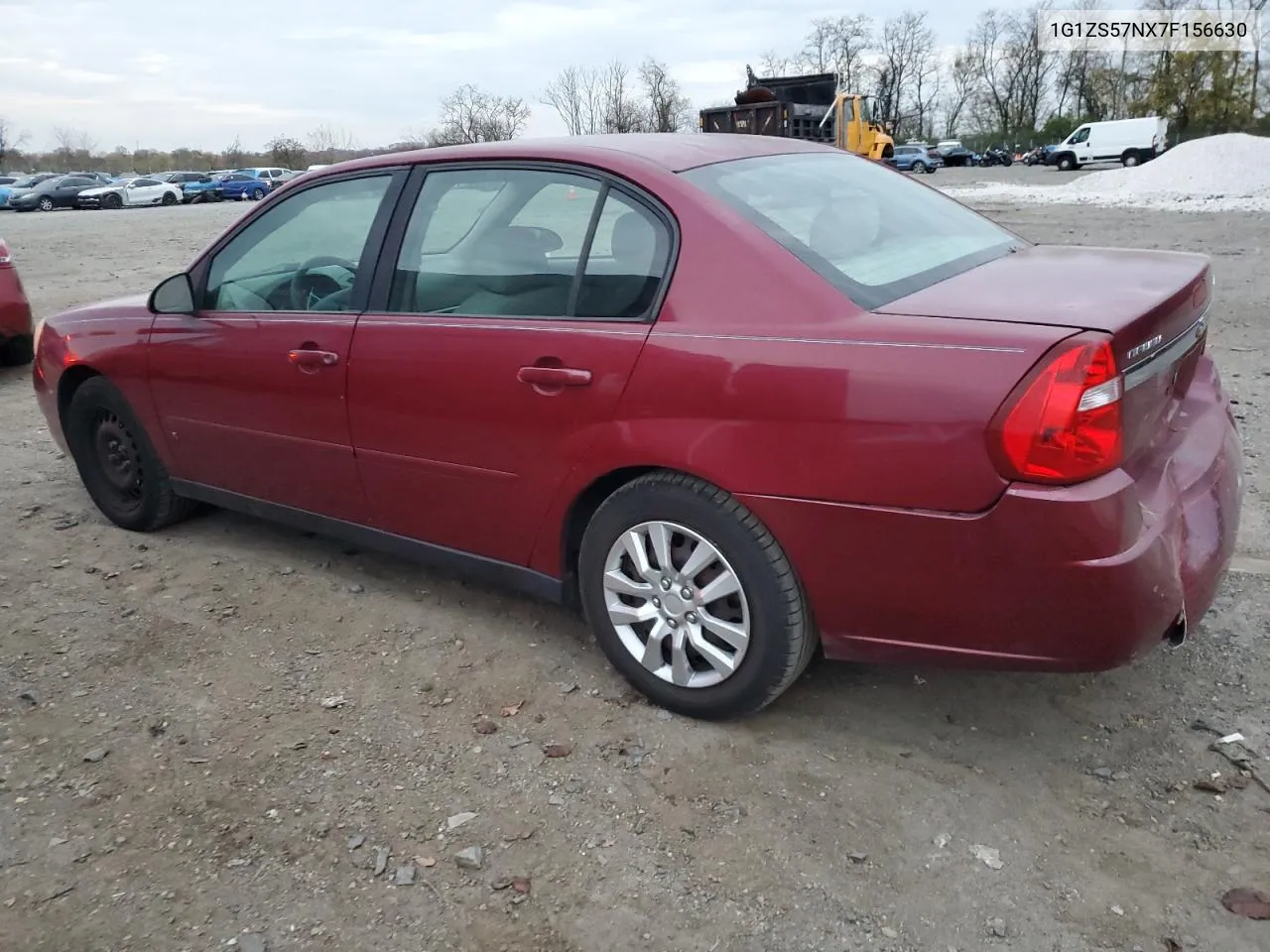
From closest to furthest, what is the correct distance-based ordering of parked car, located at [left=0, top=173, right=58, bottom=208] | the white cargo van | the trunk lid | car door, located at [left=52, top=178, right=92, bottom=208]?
the trunk lid < parked car, located at [left=0, top=173, right=58, bottom=208] < car door, located at [left=52, top=178, right=92, bottom=208] < the white cargo van

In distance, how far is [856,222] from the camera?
3.07 metres

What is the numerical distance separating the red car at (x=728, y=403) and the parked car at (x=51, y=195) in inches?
1765

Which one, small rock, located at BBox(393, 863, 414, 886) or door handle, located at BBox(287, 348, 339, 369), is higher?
door handle, located at BBox(287, 348, 339, 369)

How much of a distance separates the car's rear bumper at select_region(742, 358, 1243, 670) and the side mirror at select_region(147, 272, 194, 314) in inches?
103

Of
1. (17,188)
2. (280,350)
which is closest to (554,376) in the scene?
(280,350)

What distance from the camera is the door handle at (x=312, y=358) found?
3.53m

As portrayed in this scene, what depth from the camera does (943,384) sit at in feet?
7.62

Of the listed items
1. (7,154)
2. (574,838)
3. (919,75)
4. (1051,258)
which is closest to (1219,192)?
(1051,258)

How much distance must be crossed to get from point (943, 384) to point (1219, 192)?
27.9 metres

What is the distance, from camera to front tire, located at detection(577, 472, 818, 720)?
2.71m

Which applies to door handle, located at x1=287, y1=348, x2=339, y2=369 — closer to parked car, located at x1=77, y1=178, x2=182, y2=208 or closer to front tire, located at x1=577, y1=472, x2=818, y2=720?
front tire, located at x1=577, y1=472, x2=818, y2=720

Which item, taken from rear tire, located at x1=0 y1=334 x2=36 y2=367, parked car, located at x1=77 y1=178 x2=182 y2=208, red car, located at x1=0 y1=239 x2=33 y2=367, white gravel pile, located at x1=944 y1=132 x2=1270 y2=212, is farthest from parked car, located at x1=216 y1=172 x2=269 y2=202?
red car, located at x1=0 y1=239 x2=33 y2=367

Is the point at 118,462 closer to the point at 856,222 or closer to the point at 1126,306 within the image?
the point at 856,222

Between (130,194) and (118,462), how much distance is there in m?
44.3
